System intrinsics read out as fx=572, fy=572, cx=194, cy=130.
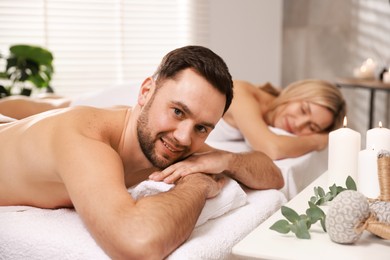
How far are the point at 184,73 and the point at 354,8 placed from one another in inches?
133

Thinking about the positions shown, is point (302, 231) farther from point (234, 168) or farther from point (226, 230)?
point (234, 168)

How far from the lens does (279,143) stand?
239cm

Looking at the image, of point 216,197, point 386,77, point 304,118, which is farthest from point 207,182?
point 386,77

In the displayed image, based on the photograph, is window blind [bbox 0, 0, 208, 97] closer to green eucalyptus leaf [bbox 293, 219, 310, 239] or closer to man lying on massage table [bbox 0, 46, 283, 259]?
man lying on massage table [bbox 0, 46, 283, 259]

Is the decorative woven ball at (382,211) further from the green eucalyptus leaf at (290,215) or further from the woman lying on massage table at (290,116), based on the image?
the woman lying on massage table at (290,116)

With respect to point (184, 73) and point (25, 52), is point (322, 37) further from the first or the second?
point (184, 73)

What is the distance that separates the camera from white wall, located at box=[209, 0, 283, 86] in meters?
4.09

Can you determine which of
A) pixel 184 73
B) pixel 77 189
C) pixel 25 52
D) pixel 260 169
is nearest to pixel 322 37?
pixel 25 52

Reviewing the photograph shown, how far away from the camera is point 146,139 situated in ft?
4.75

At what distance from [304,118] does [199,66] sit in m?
1.32

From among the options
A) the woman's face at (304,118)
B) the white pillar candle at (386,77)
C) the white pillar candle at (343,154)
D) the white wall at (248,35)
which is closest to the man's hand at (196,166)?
the white pillar candle at (343,154)

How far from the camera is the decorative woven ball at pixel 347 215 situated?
1049mm

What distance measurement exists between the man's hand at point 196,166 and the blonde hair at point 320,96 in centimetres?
106

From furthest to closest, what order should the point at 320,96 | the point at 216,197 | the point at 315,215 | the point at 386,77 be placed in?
the point at 386,77
the point at 320,96
the point at 216,197
the point at 315,215
